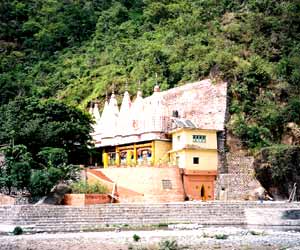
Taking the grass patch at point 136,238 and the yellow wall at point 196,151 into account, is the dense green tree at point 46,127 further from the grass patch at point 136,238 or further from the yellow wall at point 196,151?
the grass patch at point 136,238

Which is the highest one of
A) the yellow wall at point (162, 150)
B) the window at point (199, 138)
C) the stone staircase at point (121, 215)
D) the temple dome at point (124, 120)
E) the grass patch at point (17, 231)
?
the temple dome at point (124, 120)

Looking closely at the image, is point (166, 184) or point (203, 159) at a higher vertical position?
point (203, 159)

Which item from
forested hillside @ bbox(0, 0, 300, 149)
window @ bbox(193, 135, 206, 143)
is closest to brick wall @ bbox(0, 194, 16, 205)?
window @ bbox(193, 135, 206, 143)

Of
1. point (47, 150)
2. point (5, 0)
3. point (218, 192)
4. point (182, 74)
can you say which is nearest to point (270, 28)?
point (182, 74)

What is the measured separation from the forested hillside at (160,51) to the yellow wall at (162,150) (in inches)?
186

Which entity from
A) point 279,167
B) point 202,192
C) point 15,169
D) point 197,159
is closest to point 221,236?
point 279,167

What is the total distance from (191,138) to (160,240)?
53.3 ft

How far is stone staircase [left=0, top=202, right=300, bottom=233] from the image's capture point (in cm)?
3023

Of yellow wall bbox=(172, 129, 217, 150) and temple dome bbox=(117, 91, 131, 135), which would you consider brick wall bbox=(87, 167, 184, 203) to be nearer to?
yellow wall bbox=(172, 129, 217, 150)

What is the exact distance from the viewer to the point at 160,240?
2461 centimetres

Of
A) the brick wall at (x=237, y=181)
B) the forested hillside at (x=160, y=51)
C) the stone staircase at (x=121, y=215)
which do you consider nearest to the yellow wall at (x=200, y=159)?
the brick wall at (x=237, y=181)

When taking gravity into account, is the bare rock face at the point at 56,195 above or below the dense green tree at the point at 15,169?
below

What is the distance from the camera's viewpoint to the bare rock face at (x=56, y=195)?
33812mm

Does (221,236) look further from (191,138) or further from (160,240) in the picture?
(191,138)
